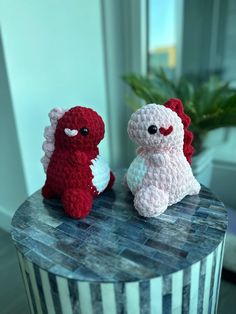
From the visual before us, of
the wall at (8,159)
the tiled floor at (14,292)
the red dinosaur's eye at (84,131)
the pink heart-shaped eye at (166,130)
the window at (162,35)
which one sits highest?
the window at (162,35)

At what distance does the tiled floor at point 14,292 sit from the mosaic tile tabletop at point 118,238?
20.0 inches

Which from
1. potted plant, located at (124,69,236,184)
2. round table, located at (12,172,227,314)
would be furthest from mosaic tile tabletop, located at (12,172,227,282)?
potted plant, located at (124,69,236,184)

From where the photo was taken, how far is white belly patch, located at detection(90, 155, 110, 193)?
78cm

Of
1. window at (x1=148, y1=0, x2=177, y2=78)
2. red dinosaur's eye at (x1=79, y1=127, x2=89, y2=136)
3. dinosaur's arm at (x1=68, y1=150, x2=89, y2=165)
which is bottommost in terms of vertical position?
dinosaur's arm at (x1=68, y1=150, x2=89, y2=165)

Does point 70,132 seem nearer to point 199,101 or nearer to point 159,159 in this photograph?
point 159,159

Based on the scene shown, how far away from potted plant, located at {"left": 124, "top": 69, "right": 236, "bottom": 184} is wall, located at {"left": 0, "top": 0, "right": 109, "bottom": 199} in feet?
0.83

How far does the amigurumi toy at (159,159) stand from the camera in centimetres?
66

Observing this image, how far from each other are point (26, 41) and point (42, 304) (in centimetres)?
92

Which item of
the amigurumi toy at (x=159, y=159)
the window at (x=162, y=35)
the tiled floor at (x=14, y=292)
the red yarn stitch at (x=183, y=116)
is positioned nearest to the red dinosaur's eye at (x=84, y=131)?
the amigurumi toy at (x=159, y=159)

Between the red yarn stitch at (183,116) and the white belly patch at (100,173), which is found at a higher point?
the red yarn stitch at (183,116)

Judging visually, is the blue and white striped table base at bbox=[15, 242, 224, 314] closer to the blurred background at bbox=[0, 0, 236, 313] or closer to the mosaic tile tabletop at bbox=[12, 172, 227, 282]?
the mosaic tile tabletop at bbox=[12, 172, 227, 282]

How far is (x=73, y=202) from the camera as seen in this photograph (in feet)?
2.36

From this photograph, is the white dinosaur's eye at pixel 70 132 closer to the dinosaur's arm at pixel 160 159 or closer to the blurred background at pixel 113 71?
the dinosaur's arm at pixel 160 159

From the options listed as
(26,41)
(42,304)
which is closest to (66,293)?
(42,304)
